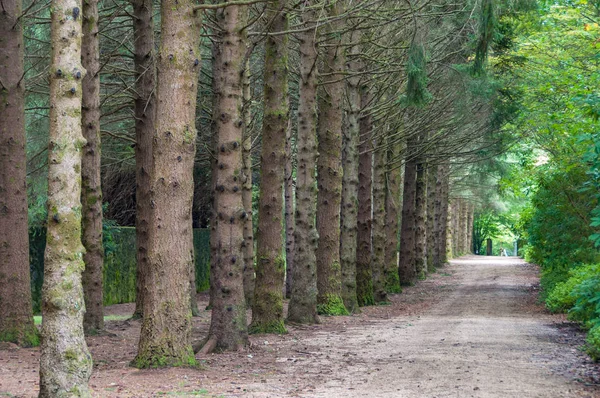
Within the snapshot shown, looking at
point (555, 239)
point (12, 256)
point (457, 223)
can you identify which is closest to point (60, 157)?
point (12, 256)

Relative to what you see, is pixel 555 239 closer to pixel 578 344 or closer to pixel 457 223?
pixel 578 344

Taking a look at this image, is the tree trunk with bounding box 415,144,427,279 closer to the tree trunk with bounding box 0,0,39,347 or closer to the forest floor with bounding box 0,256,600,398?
the forest floor with bounding box 0,256,600,398

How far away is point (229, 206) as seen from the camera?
13.2 metres

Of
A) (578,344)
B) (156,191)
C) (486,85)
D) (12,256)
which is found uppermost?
(486,85)

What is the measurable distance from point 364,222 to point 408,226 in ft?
31.1

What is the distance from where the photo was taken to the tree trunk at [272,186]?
1545 centimetres

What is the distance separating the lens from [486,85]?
24547mm

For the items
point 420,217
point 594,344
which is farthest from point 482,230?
point 594,344

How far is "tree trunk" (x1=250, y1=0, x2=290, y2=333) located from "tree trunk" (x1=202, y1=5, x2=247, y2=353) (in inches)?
84.1

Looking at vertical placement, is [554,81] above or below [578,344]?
above

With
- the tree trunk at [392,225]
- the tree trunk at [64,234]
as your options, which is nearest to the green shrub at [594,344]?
the tree trunk at [64,234]

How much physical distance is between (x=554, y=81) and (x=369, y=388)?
710 inches

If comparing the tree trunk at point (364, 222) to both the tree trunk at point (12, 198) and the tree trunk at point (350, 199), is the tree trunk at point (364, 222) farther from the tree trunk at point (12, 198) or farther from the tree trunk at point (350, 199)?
the tree trunk at point (12, 198)

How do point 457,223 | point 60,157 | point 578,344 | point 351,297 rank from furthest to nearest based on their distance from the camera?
point 457,223 → point 351,297 → point 578,344 → point 60,157
